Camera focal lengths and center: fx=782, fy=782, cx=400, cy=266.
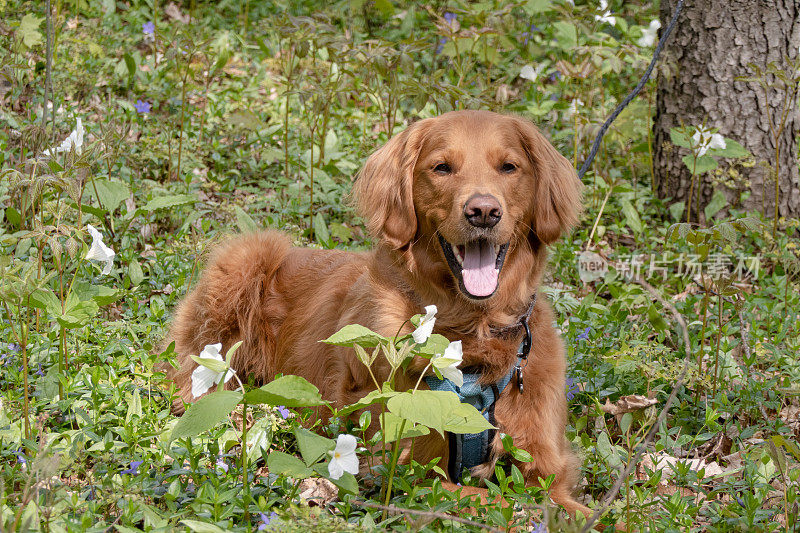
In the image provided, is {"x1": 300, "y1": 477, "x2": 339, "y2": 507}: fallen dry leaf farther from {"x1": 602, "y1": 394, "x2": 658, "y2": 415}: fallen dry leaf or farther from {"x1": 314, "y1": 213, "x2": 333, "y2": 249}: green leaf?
{"x1": 314, "y1": 213, "x2": 333, "y2": 249}: green leaf

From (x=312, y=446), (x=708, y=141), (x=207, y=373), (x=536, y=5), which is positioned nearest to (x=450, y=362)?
(x=312, y=446)

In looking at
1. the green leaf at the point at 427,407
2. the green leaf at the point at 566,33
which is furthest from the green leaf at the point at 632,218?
the green leaf at the point at 427,407

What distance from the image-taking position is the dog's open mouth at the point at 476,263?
9.34 feet

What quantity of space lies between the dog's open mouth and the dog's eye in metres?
0.27

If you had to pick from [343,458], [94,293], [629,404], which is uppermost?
[94,293]

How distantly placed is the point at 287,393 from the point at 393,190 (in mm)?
1312

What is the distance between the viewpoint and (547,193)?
3113 millimetres

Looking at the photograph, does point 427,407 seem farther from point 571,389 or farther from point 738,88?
point 738,88

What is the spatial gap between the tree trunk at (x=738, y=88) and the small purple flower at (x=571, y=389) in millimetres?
1998

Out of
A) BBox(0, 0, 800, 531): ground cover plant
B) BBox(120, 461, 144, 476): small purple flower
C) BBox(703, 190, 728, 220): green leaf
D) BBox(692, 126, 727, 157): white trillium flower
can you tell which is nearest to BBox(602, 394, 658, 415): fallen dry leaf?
BBox(0, 0, 800, 531): ground cover plant

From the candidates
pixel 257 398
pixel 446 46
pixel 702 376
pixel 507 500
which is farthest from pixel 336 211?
pixel 257 398

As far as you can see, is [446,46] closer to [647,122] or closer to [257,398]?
[647,122]

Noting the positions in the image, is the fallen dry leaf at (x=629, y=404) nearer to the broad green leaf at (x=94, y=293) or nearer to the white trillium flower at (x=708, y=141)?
the broad green leaf at (x=94, y=293)

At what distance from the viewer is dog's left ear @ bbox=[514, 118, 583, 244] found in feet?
10.2
